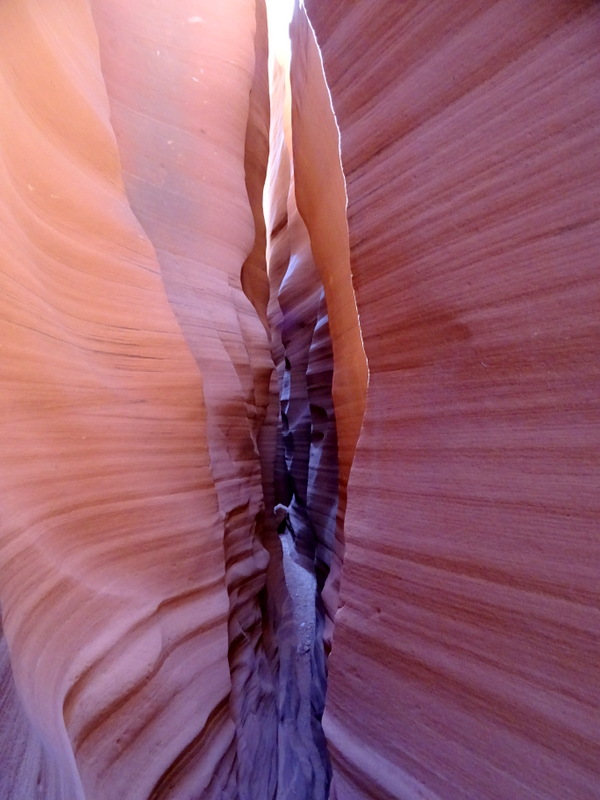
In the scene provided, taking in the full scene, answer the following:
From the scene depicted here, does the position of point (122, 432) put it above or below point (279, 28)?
below

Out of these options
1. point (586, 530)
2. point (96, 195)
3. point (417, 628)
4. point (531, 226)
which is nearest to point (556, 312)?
point (531, 226)

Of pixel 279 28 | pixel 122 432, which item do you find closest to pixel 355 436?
pixel 122 432

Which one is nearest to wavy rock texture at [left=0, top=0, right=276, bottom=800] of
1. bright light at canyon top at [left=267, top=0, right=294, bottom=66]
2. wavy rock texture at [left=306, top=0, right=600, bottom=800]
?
wavy rock texture at [left=306, top=0, right=600, bottom=800]

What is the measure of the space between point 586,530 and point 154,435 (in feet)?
5.19

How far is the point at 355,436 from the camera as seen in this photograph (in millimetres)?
2391

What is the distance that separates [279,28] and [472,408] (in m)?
5.81

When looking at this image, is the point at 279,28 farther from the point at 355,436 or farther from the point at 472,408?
the point at 472,408

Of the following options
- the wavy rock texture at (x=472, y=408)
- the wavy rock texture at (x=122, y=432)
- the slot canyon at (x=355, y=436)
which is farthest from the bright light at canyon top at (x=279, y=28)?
the wavy rock texture at (x=472, y=408)

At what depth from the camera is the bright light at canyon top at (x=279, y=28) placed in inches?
191

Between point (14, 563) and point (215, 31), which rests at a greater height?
point (215, 31)

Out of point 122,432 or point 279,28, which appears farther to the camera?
point 279,28

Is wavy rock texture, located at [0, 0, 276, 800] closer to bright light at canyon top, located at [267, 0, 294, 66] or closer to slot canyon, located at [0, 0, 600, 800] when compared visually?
slot canyon, located at [0, 0, 600, 800]

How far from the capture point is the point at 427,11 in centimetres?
123

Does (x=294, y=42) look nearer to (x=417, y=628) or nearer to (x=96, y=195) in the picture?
(x=96, y=195)
